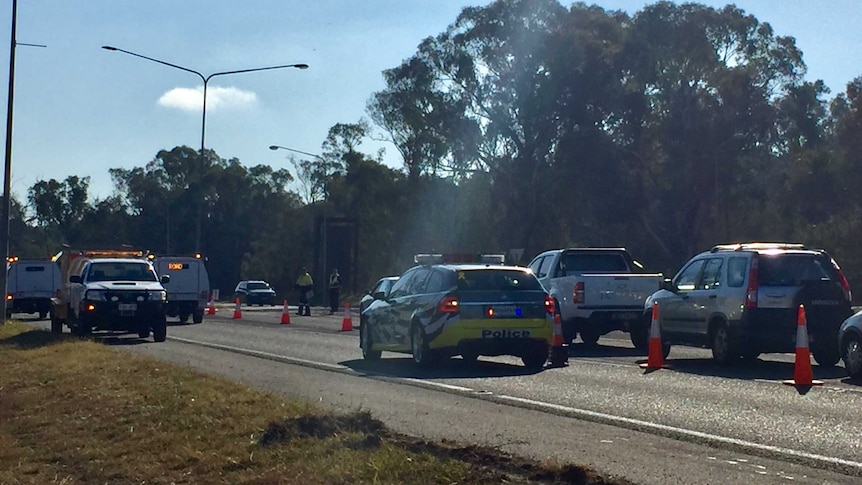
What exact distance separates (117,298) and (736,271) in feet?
42.6

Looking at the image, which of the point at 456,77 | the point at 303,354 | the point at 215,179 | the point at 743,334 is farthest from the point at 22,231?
the point at 743,334

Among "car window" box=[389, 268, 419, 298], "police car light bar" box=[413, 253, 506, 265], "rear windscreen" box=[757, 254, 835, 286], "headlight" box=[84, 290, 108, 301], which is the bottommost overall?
"headlight" box=[84, 290, 108, 301]

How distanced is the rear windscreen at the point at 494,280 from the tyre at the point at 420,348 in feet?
2.88

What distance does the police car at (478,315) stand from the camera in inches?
663

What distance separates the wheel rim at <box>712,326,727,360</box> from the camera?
1714cm

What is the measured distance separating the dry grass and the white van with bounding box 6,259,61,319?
30094 millimetres

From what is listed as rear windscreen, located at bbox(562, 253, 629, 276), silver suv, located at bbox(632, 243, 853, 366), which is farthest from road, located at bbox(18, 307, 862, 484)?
rear windscreen, located at bbox(562, 253, 629, 276)

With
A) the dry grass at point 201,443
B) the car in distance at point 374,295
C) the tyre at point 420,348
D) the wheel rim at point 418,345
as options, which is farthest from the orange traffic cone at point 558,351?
the dry grass at point 201,443

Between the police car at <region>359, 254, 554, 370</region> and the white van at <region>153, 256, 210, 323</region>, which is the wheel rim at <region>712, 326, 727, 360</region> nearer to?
the police car at <region>359, 254, 554, 370</region>

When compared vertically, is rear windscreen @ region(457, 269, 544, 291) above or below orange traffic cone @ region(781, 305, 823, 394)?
above

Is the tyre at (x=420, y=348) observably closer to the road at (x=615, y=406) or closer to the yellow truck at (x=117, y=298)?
the road at (x=615, y=406)

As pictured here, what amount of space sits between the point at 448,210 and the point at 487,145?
10.4 m

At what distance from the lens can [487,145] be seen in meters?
57.5

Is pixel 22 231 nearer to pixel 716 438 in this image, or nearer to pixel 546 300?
pixel 546 300
